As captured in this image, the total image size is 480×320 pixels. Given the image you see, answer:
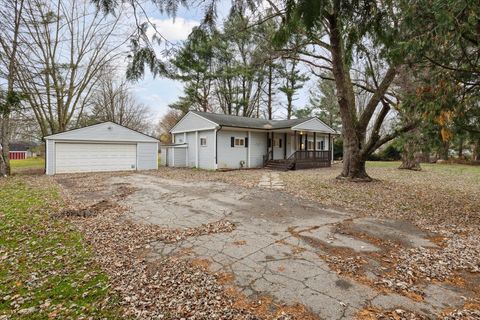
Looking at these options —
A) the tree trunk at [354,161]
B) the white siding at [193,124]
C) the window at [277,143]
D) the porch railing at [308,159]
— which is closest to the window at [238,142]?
the white siding at [193,124]

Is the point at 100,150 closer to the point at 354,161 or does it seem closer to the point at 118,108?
the point at 354,161

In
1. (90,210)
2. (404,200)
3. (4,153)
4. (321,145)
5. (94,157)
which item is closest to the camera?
(90,210)

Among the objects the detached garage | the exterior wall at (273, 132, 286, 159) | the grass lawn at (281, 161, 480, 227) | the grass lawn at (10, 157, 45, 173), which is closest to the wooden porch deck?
the exterior wall at (273, 132, 286, 159)

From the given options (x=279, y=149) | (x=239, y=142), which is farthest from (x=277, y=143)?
(x=239, y=142)

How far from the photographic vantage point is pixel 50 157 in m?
13.8

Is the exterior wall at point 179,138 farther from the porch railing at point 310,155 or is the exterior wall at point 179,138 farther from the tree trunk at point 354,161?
the tree trunk at point 354,161

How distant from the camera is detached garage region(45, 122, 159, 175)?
552 inches

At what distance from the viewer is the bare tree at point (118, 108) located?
79.6 feet

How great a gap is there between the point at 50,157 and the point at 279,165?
13173 mm

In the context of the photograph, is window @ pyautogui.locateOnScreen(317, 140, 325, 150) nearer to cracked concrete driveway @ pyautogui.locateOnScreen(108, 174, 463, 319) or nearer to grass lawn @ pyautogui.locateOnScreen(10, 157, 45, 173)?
cracked concrete driveway @ pyautogui.locateOnScreen(108, 174, 463, 319)

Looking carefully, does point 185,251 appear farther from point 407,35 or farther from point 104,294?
point 407,35

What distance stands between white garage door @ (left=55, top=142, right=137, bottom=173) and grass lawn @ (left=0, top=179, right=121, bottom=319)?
1014 centimetres

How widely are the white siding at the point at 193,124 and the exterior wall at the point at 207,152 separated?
1.34ft

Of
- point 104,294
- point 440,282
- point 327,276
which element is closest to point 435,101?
point 440,282
